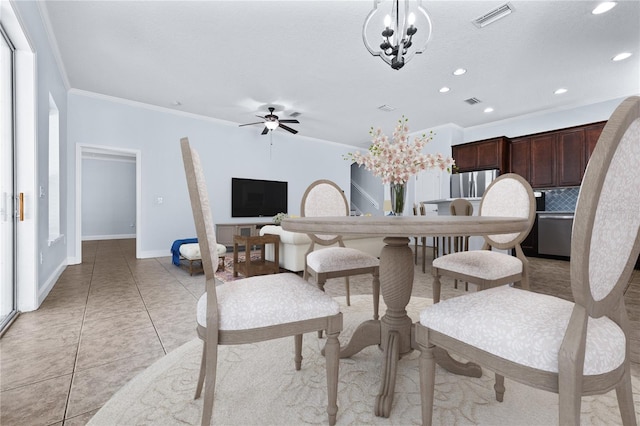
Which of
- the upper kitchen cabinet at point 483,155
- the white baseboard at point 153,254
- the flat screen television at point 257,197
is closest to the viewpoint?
the white baseboard at point 153,254

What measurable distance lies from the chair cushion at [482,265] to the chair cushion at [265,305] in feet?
3.21

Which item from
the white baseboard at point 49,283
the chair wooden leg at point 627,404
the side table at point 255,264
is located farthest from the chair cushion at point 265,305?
the white baseboard at point 49,283

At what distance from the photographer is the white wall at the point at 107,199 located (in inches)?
305

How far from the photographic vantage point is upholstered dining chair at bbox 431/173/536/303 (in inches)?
62.1

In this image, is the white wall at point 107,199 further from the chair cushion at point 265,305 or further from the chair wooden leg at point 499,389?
the chair wooden leg at point 499,389

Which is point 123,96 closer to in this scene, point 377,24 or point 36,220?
point 36,220

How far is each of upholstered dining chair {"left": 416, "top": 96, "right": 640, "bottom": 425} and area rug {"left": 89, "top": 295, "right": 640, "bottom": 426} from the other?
1.37 ft

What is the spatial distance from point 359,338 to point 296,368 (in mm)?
357

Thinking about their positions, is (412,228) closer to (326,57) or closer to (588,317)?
(588,317)

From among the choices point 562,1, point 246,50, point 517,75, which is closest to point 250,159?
point 246,50

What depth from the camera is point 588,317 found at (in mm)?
666

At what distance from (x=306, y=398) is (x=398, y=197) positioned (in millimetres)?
1037

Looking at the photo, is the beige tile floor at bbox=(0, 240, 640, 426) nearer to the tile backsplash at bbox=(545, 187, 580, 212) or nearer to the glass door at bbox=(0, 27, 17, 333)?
the glass door at bbox=(0, 27, 17, 333)

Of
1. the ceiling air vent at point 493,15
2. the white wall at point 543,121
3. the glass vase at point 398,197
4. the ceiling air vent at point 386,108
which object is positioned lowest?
the glass vase at point 398,197
